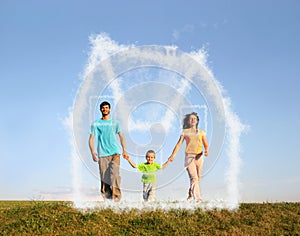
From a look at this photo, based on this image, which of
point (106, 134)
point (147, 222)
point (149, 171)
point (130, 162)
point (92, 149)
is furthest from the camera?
point (149, 171)

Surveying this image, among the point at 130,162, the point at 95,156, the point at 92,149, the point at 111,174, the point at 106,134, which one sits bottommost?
the point at 111,174

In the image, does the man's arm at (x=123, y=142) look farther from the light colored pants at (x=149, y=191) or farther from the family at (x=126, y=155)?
the light colored pants at (x=149, y=191)

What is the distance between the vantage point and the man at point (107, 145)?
41.0ft

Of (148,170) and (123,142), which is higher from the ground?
(123,142)

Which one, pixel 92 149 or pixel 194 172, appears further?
pixel 194 172

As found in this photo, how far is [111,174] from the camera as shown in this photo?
1256 centimetres

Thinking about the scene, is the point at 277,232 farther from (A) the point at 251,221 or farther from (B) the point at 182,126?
(B) the point at 182,126

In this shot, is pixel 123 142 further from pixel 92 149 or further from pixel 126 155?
pixel 92 149

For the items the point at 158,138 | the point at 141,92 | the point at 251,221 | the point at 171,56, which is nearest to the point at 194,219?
the point at 251,221

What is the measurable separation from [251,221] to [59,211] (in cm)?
539

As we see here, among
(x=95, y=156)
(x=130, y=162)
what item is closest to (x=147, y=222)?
(x=130, y=162)

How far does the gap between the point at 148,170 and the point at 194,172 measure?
54.3 inches

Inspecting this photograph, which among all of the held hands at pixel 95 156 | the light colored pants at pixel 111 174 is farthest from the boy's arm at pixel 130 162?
the held hands at pixel 95 156

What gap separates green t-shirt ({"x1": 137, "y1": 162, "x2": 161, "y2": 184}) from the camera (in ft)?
42.2
